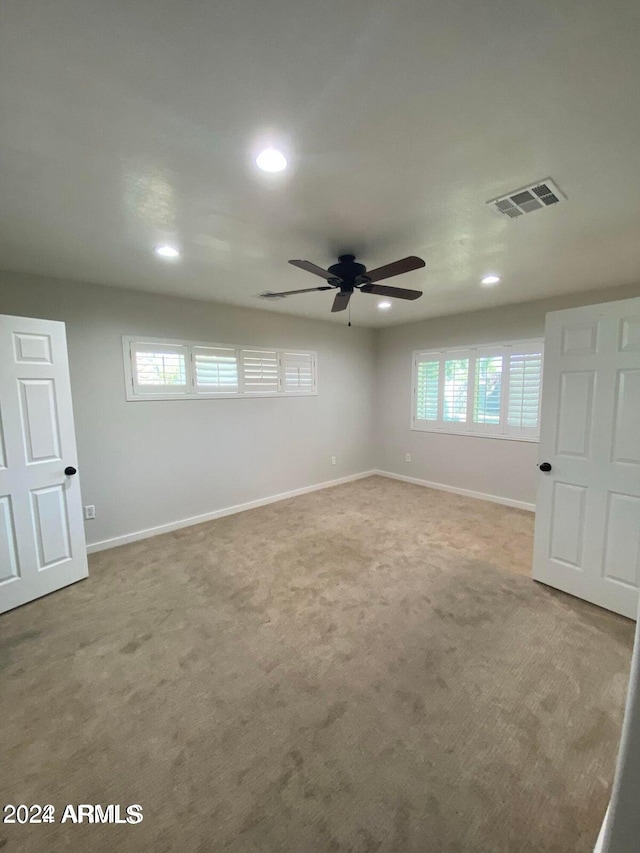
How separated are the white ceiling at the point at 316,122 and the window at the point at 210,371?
4.24ft

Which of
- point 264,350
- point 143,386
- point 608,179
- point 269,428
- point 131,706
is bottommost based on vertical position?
point 131,706

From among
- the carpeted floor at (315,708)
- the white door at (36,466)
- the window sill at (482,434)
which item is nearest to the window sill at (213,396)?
the white door at (36,466)

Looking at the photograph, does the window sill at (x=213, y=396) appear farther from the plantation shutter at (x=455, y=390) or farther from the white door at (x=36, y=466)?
the plantation shutter at (x=455, y=390)

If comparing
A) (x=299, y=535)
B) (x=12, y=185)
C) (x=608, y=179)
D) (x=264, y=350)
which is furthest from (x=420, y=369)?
(x=12, y=185)

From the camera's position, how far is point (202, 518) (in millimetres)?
4152

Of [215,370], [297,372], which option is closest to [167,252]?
[215,370]

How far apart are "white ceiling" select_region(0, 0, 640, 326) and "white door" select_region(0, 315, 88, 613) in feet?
2.29

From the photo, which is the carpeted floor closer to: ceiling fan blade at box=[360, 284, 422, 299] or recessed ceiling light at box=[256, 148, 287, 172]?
ceiling fan blade at box=[360, 284, 422, 299]

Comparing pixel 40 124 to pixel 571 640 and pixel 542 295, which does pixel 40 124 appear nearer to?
pixel 571 640

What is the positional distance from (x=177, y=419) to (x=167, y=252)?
1.89 metres

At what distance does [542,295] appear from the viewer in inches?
155

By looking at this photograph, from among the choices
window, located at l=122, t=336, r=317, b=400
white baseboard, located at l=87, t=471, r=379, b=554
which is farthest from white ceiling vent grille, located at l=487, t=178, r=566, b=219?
white baseboard, located at l=87, t=471, r=379, b=554

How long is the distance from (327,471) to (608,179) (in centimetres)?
453

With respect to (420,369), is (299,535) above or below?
below
